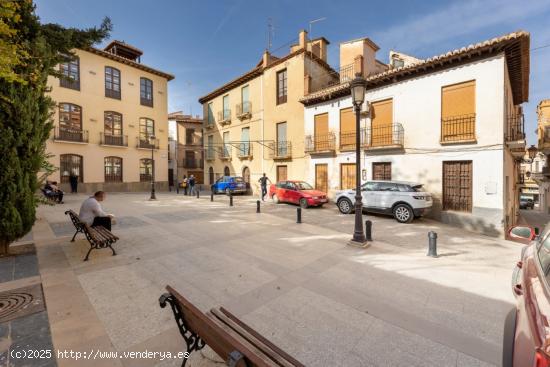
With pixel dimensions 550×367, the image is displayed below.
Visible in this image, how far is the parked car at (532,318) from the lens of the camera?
1158 millimetres

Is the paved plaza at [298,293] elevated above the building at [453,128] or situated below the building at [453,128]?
below

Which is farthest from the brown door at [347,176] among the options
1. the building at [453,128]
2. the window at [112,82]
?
the window at [112,82]

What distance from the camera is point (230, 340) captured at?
1602 mm

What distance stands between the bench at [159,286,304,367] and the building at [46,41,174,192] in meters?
19.0

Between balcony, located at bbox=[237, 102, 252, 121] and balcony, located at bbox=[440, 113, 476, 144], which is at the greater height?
balcony, located at bbox=[237, 102, 252, 121]

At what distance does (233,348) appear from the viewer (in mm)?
1606

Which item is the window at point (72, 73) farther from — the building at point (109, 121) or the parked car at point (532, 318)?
the parked car at point (532, 318)

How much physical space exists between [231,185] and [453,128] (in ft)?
48.2

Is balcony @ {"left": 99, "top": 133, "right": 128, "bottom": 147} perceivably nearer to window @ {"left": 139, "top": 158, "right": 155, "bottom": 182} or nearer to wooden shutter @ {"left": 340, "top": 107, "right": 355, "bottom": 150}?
window @ {"left": 139, "top": 158, "right": 155, "bottom": 182}

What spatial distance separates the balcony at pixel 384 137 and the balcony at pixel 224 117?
13482mm

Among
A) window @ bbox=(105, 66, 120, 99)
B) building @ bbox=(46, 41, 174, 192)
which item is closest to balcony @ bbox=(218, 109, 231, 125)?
building @ bbox=(46, 41, 174, 192)

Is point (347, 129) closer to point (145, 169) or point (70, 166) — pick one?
point (145, 169)

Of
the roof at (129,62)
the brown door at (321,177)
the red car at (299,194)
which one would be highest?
the roof at (129,62)

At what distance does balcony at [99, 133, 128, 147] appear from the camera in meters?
20.9
